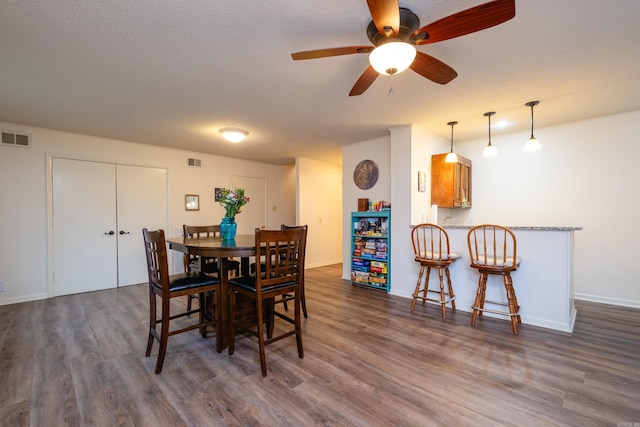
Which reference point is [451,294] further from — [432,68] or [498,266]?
[432,68]

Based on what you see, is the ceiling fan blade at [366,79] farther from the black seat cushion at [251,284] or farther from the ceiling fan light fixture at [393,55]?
the black seat cushion at [251,284]

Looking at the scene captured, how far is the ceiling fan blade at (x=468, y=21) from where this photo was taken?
134 cm

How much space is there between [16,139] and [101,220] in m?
1.39

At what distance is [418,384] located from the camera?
5.95 feet

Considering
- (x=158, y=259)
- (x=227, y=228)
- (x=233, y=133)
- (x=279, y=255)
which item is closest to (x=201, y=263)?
(x=227, y=228)

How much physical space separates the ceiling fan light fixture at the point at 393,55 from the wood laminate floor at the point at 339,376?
6.57 feet

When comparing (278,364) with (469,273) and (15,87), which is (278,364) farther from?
(15,87)

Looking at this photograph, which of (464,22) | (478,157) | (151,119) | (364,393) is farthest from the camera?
(478,157)

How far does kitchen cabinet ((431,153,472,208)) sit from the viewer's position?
399 centimetres

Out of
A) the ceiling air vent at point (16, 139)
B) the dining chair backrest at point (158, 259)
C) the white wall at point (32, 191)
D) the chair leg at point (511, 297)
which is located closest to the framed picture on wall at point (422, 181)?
the chair leg at point (511, 297)

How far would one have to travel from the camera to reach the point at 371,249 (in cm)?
425

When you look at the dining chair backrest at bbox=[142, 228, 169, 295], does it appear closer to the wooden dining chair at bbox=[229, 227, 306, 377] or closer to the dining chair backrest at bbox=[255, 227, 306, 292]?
the wooden dining chair at bbox=[229, 227, 306, 377]

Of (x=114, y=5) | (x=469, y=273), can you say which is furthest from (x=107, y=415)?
(x=469, y=273)

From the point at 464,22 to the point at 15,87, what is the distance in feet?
12.4
